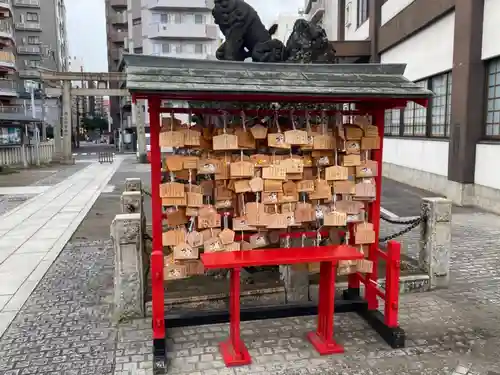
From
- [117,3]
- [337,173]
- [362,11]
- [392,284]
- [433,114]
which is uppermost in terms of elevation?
[117,3]

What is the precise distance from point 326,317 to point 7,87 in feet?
160

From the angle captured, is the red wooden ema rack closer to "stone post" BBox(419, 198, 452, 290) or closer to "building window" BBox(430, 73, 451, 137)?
"stone post" BBox(419, 198, 452, 290)

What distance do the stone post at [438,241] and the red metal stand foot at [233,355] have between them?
3.29 meters

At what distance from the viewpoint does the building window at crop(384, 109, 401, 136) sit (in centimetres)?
2030

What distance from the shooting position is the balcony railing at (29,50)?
200 ft

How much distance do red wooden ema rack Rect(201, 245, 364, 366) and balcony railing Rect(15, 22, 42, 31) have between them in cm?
6881

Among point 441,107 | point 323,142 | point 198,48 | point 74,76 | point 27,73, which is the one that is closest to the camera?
point 323,142

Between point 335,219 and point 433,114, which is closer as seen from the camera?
point 335,219

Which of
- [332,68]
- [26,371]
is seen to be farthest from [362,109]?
[26,371]

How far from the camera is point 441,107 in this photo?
1569cm

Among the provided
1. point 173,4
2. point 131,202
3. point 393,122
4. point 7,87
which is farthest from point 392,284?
point 173,4

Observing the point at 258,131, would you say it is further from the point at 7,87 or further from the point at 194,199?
the point at 7,87

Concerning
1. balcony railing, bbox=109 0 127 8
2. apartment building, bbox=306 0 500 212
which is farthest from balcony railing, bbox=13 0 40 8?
apartment building, bbox=306 0 500 212

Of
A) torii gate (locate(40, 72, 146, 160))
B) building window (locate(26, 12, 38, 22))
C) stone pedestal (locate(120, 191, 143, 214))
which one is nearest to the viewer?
stone pedestal (locate(120, 191, 143, 214))
